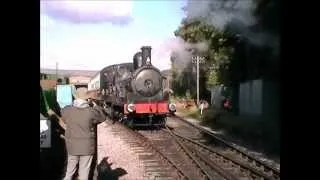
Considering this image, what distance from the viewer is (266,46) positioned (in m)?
12.4

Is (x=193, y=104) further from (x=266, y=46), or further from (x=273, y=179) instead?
(x=273, y=179)

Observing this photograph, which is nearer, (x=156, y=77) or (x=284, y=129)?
→ (x=284, y=129)

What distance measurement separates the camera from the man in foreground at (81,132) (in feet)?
18.8

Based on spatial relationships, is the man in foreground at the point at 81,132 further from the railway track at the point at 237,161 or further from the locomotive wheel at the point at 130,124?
the locomotive wheel at the point at 130,124

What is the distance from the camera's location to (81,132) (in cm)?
572

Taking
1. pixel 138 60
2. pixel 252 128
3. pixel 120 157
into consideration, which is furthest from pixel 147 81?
pixel 120 157

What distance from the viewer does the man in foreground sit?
5.72 metres

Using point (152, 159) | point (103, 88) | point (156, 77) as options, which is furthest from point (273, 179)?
point (103, 88)

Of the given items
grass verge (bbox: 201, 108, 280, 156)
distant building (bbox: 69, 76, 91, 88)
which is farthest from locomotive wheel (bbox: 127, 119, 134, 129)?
grass verge (bbox: 201, 108, 280, 156)

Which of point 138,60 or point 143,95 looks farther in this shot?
point 138,60

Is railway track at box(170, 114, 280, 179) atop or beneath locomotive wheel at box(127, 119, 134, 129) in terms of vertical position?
beneath

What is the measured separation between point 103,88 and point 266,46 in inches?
596

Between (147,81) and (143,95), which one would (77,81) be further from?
(147,81)

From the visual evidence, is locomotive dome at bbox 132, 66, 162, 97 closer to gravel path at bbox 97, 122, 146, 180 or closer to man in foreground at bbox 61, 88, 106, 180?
gravel path at bbox 97, 122, 146, 180
